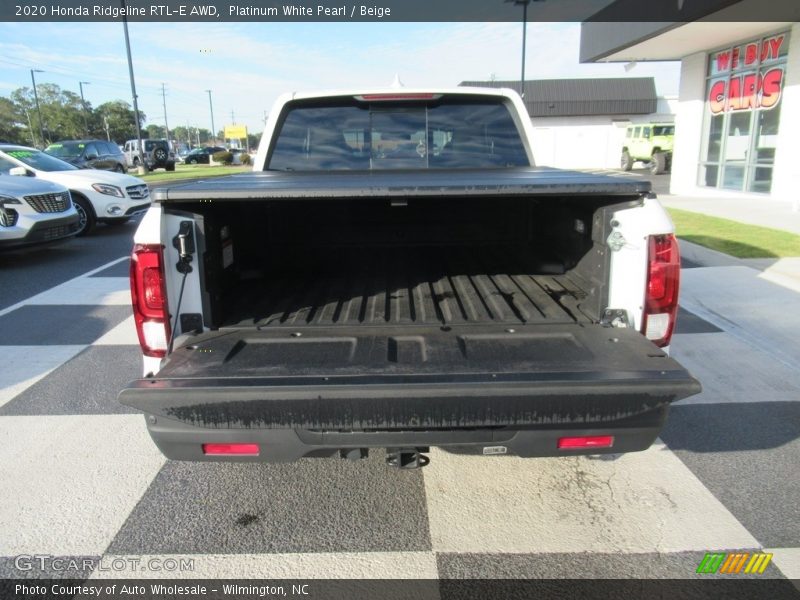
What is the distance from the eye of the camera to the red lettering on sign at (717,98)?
15.5m

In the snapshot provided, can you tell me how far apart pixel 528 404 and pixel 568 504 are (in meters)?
1.00

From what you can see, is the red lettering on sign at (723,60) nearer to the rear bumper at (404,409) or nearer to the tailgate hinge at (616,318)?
the tailgate hinge at (616,318)

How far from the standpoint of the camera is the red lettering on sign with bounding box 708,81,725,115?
1552 cm

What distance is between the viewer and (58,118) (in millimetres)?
86688

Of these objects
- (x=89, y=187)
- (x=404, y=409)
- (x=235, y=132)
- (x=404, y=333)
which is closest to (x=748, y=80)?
(x=89, y=187)

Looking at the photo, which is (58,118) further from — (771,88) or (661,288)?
(661,288)

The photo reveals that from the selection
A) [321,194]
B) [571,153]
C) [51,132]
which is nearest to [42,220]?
[321,194]

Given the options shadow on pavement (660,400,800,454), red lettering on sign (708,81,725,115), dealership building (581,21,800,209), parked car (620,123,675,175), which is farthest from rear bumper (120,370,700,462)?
parked car (620,123,675,175)

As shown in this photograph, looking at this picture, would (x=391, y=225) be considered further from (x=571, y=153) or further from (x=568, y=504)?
(x=571, y=153)

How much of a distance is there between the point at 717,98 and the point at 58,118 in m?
96.9

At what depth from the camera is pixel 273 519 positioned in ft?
8.68

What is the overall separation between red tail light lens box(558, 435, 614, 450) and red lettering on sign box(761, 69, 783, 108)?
49.4 ft

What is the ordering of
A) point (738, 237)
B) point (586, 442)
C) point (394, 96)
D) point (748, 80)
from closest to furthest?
point (586, 442)
point (394, 96)
point (738, 237)
point (748, 80)

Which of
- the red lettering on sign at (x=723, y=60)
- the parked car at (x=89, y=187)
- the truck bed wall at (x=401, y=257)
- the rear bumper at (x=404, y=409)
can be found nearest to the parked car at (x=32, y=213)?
the parked car at (x=89, y=187)
